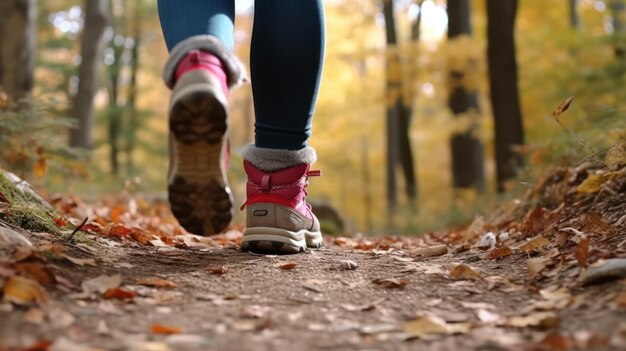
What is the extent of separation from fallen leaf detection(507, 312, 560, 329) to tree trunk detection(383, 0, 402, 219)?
21.9ft

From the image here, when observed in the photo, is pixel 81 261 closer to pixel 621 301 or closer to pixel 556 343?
pixel 556 343

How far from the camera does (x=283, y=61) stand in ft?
6.49

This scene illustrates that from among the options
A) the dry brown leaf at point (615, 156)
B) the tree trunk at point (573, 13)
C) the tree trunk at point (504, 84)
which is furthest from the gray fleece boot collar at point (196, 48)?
the tree trunk at point (573, 13)

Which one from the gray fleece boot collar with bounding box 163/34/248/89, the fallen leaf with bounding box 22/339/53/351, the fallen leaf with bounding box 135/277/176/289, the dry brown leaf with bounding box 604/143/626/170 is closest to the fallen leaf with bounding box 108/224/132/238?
the fallen leaf with bounding box 135/277/176/289

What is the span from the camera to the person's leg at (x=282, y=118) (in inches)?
77.0

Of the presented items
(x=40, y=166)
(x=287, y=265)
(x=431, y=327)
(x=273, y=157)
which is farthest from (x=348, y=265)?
(x=40, y=166)

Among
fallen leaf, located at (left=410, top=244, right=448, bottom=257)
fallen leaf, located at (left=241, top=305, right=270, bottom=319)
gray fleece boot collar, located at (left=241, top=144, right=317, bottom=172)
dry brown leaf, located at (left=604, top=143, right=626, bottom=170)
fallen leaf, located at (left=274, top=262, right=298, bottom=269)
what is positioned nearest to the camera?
fallen leaf, located at (left=241, top=305, right=270, bottom=319)

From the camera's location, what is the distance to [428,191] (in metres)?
18.2

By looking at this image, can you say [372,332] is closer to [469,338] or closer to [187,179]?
[469,338]

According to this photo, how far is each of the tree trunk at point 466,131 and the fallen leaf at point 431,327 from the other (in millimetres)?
7600

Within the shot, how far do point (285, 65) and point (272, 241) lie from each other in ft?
2.06

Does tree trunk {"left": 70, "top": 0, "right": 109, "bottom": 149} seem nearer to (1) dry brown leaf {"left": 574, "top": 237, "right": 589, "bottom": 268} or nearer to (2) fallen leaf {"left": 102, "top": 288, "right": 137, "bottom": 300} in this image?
(2) fallen leaf {"left": 102, "top": 288, "right": 137, "bottom": 300}

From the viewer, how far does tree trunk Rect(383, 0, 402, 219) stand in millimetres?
9688

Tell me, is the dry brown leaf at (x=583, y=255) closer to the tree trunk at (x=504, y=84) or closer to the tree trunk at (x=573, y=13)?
the tree trunk at (x=504, y=84)
